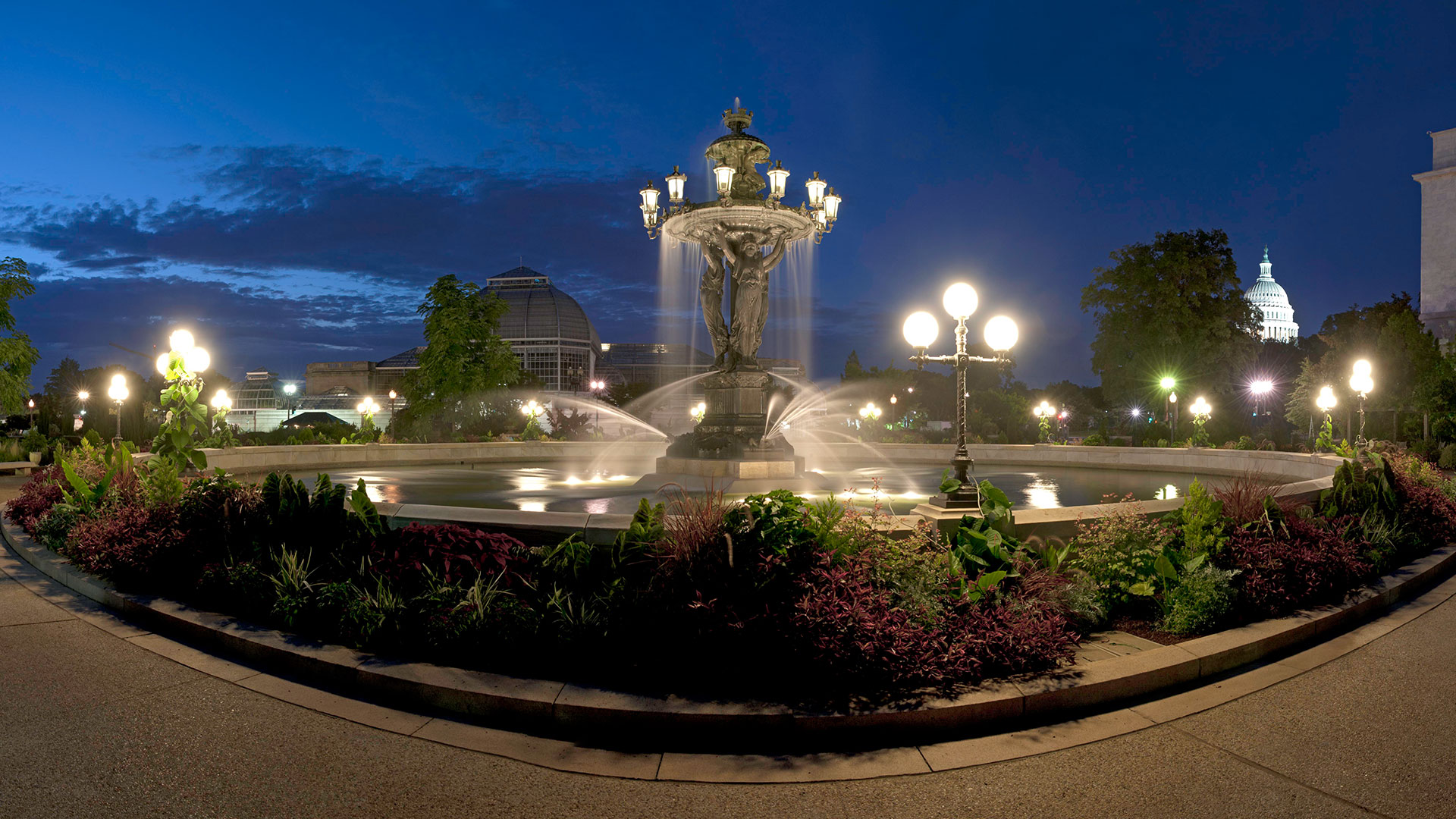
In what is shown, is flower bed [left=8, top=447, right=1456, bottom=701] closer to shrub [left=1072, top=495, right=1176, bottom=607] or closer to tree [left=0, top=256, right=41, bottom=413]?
shrub [left=1072, top=495, right=1176, bottom=607]

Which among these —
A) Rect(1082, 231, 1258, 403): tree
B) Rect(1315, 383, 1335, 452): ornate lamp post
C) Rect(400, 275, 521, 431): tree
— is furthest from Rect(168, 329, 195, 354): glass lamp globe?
Rect(1082, 231, 1258, 403): tree

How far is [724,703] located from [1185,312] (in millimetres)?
52004

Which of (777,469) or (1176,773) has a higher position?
(777,469)

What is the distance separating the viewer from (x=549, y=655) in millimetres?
5621

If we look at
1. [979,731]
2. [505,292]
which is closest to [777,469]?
[979,731]

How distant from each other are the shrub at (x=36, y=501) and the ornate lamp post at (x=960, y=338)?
11957mm

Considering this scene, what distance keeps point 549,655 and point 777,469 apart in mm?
9870

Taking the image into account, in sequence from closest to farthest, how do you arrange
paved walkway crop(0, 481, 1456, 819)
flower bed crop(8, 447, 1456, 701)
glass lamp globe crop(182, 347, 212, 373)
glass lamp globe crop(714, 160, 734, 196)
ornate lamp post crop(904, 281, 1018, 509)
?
paved walkway crop(0, 481, 1456, 819), flower bed crop(8, 447, 1456, 701), ornate lamp post crop(904, 281, 1018, 509), glass lamp globe crop(182, 347, 212, 373), glass lamp globe crop(714, 160, 734, 196)

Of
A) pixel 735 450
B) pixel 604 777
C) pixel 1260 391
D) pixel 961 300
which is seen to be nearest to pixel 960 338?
pixel 961 300

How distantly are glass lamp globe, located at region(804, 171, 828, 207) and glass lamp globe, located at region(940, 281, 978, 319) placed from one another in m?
7.76

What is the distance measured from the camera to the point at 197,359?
43.3 ft

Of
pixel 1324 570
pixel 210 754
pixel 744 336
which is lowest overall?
pixel 210 754

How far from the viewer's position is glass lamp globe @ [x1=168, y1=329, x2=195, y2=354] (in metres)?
11.0

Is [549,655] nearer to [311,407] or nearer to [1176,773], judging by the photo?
[1176,773]
